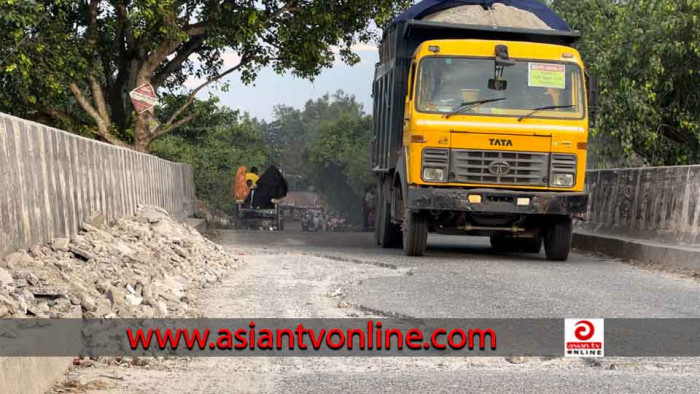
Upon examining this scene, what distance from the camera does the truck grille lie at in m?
14.2

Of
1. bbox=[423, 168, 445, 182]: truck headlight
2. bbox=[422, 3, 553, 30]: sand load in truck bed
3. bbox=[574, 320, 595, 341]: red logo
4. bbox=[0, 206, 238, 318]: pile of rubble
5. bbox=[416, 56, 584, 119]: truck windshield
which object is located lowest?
bbox=[574, 320, 595, 341]: red logo

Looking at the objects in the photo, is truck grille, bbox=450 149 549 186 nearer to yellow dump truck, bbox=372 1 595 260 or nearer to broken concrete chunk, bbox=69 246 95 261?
yellow dump truck, bbox=372 1 595 260

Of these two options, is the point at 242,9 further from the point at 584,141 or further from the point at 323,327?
the point at 323,327

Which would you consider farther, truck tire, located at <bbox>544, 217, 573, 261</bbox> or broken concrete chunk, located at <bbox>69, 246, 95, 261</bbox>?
truck tire, located at <bbox>544, 217, 573, 261</bbox>

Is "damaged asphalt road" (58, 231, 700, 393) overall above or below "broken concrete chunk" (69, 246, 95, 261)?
below

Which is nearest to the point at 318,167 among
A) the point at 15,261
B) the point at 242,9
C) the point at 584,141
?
the point at 242,9

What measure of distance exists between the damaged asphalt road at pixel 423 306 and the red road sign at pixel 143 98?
4.06m

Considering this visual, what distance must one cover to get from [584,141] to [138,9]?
34.7 feet

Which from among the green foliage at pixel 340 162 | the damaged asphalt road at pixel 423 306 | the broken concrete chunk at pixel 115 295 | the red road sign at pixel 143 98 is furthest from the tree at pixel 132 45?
the green foliage at pixel 340 162

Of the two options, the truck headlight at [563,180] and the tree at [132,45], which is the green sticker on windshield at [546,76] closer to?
the truck headlight at [563,180]

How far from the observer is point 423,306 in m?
9.11

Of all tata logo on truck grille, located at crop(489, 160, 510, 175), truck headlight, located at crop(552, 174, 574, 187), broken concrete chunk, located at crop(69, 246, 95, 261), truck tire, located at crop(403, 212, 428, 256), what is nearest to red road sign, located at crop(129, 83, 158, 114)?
truck tire, located at crop(403, 212, 428, 256)

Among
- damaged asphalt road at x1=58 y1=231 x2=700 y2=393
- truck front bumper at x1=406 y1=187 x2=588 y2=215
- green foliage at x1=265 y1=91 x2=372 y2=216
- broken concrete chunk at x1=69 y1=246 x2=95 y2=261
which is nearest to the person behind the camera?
damaged asphalt road at x1=58 y1=231 x2=700 y2=393

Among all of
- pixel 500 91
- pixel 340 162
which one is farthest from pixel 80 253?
pixel 340 162
